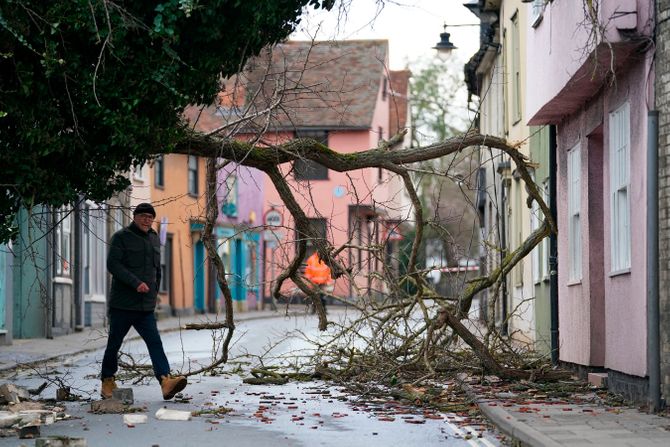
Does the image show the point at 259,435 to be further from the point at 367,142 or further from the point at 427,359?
the point at 367,142

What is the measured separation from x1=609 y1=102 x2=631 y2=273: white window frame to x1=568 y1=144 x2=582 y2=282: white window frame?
9.01 feet

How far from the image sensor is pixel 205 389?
1634 centimetres

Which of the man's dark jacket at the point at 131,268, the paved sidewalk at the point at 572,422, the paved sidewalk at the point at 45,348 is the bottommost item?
the paved sidewalk at the point at 45,348

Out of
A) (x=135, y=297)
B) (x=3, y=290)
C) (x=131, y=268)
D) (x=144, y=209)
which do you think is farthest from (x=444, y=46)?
(x=135, y=297)

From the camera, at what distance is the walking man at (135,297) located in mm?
14430

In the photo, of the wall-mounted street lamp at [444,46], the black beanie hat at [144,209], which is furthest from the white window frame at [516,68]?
the black beanie hat at [144,209]

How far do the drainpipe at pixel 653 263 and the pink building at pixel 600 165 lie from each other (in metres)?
0.47

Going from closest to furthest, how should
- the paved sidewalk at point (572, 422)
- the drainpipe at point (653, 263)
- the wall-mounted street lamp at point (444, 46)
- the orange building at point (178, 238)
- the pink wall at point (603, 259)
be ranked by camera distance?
the paved sidewalk at point (572, 422) < the drainpipe at point (653, 263) < the pink wall at point (603, 259) < the wall-mounted street lamp at point (444, 46) < the orange building at point (178, 238)

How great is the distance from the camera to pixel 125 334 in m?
14.5

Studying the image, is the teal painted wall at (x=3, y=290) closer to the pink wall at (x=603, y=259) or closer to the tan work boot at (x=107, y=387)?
the pink wall at (x=603, y=259)

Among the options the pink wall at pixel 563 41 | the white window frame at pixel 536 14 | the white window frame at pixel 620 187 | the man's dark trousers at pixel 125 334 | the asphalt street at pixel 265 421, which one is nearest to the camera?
the asphalt street at pixel 265 421

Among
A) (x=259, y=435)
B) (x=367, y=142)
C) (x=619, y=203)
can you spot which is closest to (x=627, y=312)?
(x=619, y=203)

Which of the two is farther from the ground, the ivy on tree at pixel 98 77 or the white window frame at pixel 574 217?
the ivy on tree at pixel 98 77

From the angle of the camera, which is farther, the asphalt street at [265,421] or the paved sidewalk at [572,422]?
the asphalt street at [265,421]
